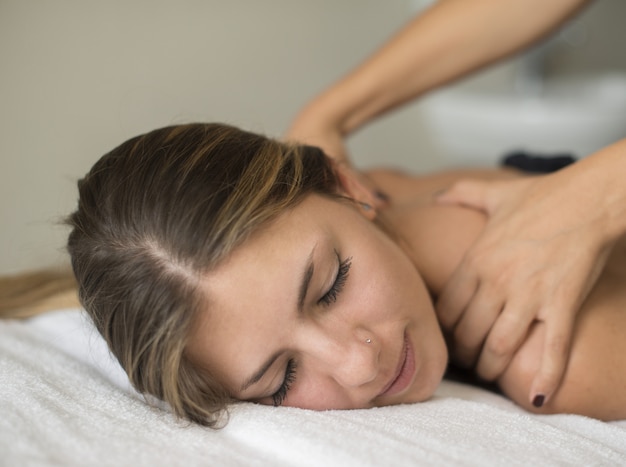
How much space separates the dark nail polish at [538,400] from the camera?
1036mm

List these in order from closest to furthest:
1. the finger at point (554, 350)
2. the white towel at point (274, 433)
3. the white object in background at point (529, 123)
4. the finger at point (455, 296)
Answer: the white towel at point (274, 433)
the finger at point (554, 350)
the finger at point (455, 296)
the white object in background at point (529, 123)

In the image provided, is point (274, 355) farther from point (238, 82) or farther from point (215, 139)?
point (238, 82)

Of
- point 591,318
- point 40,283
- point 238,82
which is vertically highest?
point 238,82

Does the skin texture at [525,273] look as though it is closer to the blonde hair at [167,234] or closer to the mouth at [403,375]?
the mouth at [403,375]

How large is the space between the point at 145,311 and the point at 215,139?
0.27 m

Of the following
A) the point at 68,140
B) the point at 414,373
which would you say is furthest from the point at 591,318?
the point at 68,140

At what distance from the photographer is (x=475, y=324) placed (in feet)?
3.61

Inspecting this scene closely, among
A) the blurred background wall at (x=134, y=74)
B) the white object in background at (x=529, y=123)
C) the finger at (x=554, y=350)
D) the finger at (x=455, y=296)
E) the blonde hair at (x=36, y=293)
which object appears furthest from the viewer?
the white object in background at (x=529, y=123)

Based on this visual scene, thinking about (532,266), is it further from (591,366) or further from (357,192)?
(357,192)

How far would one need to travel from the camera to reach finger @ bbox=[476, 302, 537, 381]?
1.04 m

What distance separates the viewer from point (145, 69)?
2.33m

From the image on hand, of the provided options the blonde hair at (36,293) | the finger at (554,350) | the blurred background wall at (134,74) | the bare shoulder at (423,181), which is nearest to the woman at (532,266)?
the finger at (554,350)

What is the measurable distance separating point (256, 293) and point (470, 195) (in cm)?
51

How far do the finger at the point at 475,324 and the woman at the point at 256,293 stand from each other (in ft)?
0.20
